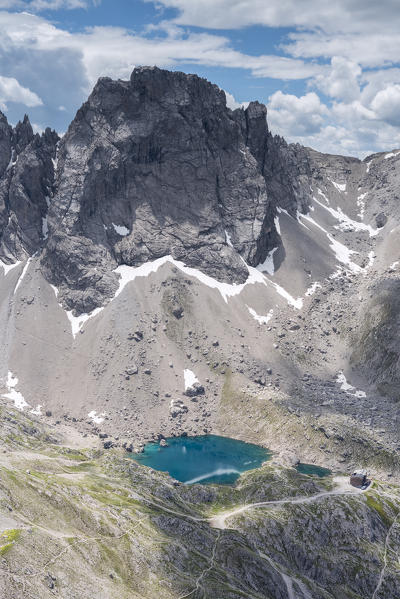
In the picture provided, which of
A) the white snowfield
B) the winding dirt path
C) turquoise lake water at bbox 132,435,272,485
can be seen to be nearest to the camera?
the winding dirt path

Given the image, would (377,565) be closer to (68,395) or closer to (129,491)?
(129,491)

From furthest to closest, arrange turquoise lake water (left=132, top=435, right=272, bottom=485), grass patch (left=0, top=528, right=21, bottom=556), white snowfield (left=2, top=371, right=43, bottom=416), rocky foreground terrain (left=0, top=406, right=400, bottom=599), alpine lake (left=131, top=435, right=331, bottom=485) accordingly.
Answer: white snowfield (left=2, top=371, right=43, bottom=416) < alpine lake (left=131, top=435, right=331, bottom=485) < turquoise lake water (left=132, top=435, right=272, bottom=485) < rocky foreground terrain (left=0, top=406, right=400, bottom=599) < grass patch (left=0, top=528, right=21, bottom=556)

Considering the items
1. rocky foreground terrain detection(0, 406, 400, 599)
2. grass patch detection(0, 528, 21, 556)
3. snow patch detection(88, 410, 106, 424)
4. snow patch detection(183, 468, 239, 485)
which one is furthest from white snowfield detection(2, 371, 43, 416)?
grass patch detection(0, 528, 21, 556)

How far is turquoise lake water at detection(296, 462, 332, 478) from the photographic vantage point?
15588cm

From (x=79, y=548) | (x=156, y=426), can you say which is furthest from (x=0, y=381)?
(x=79, y=548)

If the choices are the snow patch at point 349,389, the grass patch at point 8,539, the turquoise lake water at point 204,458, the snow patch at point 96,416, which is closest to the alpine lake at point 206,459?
the turquoise lake water at point 204,458

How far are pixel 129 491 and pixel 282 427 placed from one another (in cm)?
7628

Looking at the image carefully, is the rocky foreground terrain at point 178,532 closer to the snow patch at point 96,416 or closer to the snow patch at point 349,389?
the snow patch at point 96,416

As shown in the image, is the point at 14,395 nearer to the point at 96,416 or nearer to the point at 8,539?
the point at 96,416

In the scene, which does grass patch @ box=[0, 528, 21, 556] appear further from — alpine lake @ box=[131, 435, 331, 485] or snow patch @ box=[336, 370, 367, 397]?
snow patch @ box=[336, 370, 367, 397]

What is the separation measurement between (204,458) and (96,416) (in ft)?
143

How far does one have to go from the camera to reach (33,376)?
19875 cm

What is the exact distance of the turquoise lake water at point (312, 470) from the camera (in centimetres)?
15588

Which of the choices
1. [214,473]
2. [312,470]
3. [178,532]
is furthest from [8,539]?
[312,470]
